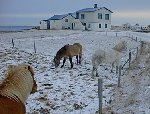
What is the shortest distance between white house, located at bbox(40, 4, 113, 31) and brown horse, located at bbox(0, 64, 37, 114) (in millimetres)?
57422

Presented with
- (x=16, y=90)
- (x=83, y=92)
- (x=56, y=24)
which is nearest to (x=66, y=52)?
(x=83, y=92)

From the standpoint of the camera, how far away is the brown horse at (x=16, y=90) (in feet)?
18.3

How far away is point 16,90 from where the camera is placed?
625 centimetres

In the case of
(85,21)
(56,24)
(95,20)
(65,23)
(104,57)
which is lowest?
(104,57)

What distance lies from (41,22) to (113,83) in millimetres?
56224

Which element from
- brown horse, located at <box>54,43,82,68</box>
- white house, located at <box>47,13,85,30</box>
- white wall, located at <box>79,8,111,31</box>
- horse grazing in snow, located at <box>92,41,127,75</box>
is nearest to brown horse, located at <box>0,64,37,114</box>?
horse grazing in snow, located at <box>92,41,127,75</box>

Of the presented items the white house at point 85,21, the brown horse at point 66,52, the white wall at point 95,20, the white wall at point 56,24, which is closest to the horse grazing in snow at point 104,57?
the brown horse at point 66,52

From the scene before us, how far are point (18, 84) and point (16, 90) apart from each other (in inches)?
8.2

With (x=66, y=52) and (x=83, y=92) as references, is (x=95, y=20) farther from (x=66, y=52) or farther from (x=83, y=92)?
(x=83, y=92)

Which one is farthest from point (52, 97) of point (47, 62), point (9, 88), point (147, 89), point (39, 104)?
point (47, 62)

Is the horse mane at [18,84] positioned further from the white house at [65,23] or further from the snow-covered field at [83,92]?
the white house at [65,23]

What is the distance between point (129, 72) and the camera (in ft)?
51.6

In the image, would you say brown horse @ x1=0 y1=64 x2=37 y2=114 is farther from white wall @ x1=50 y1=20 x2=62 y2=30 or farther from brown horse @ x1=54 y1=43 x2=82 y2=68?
white wall @ x1=50 y1=20 x2=62 y2=30

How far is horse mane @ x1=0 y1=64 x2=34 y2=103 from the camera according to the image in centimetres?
589
